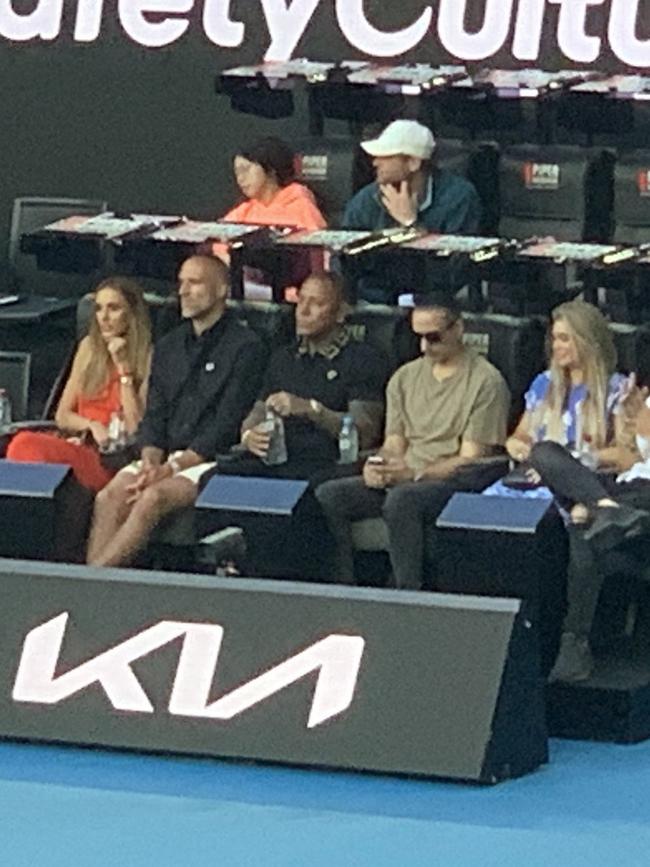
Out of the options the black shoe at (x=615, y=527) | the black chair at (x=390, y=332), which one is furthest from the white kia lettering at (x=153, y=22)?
the black shoe at (x=615, y=527)

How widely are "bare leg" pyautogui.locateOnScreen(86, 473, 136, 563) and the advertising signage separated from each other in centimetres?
310

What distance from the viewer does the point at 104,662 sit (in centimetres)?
843

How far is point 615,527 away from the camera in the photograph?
29.5 feet

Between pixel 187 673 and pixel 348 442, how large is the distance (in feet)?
5.92

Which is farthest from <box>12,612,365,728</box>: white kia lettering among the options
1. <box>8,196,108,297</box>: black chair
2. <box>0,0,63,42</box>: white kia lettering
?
<box>0,0,63,42</box>: white kia lettering

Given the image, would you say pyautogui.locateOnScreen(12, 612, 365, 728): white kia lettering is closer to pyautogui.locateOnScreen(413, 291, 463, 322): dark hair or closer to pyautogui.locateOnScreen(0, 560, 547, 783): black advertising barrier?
pyautogui.locateOnScreen(0, 560, 547, 783): black advertising barrier

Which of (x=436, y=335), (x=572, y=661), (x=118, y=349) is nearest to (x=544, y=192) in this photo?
(x=436, y=335)

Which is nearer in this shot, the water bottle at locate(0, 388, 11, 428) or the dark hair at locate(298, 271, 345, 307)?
the dark hair at locate(298, 271, 345, 307)

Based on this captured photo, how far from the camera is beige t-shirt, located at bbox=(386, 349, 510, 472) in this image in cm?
987

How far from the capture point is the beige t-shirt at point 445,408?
9.87 meters

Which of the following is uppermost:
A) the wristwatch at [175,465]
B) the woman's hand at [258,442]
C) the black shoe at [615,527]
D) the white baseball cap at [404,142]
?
the white baseball cap at [404,142]

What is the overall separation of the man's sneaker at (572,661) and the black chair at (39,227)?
3.84 metres

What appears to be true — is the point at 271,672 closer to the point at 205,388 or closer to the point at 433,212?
the point at 205,388

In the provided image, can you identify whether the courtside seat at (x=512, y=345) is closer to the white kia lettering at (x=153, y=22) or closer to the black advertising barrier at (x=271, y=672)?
the black advertising barrier at (x=271, y=672)
